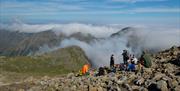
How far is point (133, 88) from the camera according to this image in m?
41.9

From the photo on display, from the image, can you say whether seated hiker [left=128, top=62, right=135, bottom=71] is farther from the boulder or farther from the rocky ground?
the boulder

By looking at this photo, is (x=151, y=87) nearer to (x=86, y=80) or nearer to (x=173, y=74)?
(x=173, y=74)

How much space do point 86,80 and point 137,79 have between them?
660 cm

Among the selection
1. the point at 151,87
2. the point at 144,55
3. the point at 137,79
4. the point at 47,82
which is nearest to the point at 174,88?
the point at 151,87

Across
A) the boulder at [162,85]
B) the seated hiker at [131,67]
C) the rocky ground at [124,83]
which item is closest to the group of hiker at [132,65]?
the seated hiker at [131,67]

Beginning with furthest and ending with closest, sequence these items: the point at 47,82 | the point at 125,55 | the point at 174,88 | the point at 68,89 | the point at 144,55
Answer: the point at 125,55 < the point at 144,55 < the point at 47,82 < the point at 68,89 < the point at 174,88

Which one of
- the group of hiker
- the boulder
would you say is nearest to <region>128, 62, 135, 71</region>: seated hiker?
the group of hiker

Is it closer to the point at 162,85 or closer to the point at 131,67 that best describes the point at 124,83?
the point at 162,85

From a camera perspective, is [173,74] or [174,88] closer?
[174,88]

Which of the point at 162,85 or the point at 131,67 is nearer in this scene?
the point at 162,85

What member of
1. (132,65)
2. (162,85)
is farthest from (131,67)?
(162,85)

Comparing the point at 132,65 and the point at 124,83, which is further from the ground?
the point at 132,65

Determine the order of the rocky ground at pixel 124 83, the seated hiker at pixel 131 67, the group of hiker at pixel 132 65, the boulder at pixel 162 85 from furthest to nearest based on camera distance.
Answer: the seated hiker at pixel 131 67 → the group of hiker at pixel 132 65 → the rocky ground at pixel 124 83 → the boulder at pixel 162 85

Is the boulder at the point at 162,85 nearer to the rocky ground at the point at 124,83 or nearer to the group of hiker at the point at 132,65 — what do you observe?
the rocky ground at the point at 124,83
